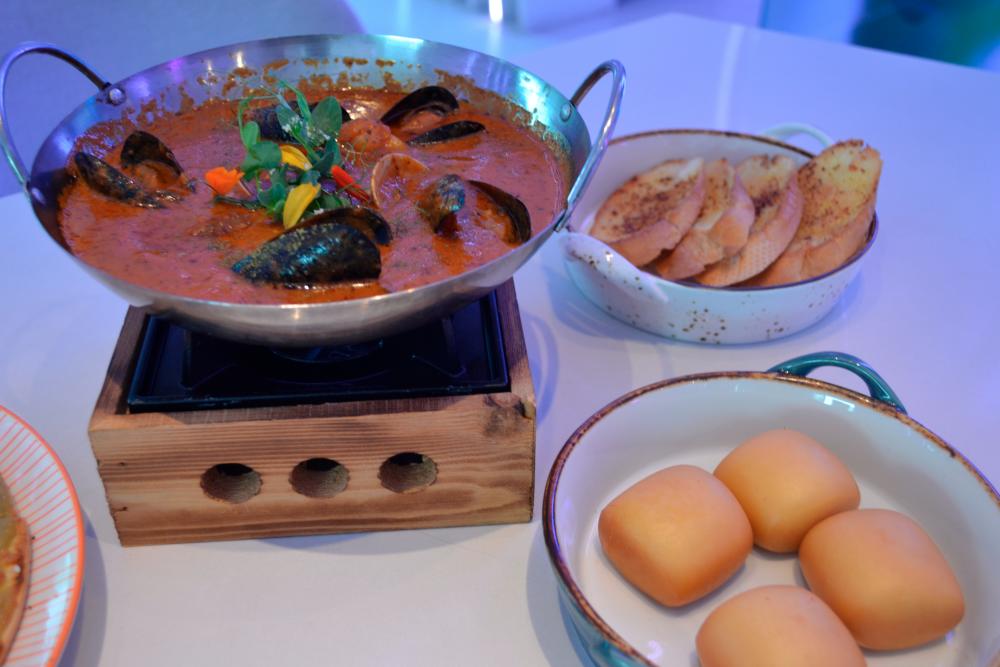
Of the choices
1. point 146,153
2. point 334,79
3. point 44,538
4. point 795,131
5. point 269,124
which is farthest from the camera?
point 795,131

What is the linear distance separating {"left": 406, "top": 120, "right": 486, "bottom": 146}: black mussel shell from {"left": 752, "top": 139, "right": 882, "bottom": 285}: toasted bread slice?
0.49 metres

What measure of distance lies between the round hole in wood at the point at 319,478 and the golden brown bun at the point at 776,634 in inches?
17.2

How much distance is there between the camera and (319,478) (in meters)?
1.03

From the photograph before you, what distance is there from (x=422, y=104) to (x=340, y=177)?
0.27m

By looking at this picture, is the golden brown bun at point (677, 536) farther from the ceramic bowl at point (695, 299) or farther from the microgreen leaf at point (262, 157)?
the microgreen leaf at point (262, 157)

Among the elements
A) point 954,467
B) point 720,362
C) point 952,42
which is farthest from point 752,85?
point 952,42

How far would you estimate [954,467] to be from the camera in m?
0.93

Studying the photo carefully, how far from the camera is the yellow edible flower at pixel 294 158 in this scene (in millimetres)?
1054

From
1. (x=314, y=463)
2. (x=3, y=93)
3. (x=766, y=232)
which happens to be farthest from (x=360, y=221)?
(x=766, y=232)

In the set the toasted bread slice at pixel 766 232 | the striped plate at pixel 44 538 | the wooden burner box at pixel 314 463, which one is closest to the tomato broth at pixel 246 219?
the wooden burner box at pixel 314 463

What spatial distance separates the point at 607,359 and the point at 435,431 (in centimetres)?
42

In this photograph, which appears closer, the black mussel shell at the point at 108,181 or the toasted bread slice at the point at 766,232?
the black mussel shell at the point at 108,181

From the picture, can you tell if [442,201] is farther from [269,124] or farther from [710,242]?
[710,242]

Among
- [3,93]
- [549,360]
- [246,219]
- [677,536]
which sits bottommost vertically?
[549,360]
